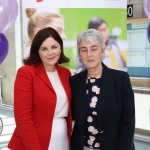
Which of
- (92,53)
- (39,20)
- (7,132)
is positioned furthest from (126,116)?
(7,132)

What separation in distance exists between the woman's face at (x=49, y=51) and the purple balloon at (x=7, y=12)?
0.67 m

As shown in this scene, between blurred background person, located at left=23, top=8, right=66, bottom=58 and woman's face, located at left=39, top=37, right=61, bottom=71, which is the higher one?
blurred background person, located at left=23, top=8, right=66, bottom=58

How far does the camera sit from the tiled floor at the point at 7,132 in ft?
11.9

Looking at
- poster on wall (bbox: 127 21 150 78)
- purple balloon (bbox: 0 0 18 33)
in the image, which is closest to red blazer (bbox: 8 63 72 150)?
purple balloon (bbox: 0 0 18 33)

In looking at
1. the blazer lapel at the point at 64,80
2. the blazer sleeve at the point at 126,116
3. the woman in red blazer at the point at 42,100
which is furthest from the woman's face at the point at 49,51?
the blazer sleeve at the point at 126,116

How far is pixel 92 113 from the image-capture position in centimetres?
152

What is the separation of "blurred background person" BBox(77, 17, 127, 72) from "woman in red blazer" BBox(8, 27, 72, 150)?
0.74 m

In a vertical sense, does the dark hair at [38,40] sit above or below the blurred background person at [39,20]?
below

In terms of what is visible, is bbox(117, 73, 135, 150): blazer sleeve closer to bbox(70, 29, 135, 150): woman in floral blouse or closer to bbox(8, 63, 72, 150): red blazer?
bbox(70, 29, 135, 150): woman in floral blouse

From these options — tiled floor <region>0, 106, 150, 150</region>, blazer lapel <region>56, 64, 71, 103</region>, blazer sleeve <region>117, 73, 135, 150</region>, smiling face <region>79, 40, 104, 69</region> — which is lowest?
tiled floor <region>0, 106, 150, 150</region>

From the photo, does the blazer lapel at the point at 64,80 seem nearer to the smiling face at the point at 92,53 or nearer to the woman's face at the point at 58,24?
the smiling face at the point at 92,53

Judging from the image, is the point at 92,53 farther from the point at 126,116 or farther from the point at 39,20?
the point at 39,20

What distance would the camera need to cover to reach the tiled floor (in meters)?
3.64

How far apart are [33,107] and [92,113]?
0.39m
